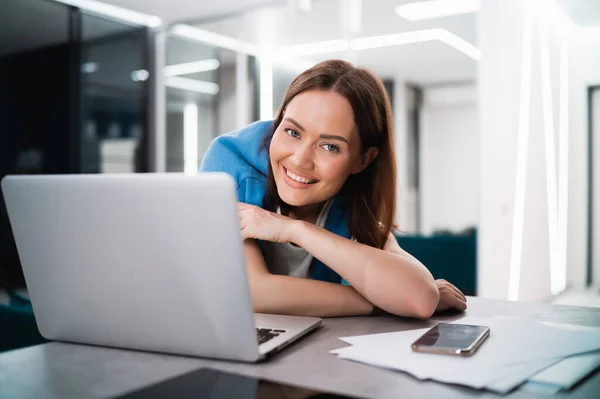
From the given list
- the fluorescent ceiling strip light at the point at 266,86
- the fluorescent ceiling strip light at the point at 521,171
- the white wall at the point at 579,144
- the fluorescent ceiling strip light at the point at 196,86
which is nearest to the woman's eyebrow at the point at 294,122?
the fluorescent ceiling strip light at the point at 521,171

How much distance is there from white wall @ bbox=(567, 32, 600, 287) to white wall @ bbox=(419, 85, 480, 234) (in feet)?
9.57

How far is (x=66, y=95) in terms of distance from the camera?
575cm

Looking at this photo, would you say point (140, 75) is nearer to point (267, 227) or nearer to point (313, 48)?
point (313, 48)

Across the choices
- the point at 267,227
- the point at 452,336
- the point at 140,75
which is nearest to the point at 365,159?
the point at 267,227

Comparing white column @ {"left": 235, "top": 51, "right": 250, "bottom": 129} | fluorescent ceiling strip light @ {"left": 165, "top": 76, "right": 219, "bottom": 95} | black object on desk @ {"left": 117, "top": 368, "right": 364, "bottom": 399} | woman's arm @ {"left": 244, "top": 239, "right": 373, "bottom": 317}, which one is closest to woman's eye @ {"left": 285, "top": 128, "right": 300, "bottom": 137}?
woman's arm @ {"left": 244, "top": 239, "right": 373, "bottom": 317}

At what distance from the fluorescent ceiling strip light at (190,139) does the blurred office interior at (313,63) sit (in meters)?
0.02

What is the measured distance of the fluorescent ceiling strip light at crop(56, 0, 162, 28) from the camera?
5704mm

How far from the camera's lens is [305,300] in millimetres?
1144

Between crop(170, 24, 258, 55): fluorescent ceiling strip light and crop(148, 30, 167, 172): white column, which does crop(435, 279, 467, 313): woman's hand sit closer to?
crop(148, 30, 167, 172): white column

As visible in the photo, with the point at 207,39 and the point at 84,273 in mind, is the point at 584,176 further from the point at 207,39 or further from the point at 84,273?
the point at 84,273

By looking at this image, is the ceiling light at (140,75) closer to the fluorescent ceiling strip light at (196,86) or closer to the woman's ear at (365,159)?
the fluorescent ceiling strip light at (196,86)

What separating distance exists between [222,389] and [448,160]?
995 cm

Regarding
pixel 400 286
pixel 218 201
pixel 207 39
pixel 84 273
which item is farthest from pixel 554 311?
pixel 207 39

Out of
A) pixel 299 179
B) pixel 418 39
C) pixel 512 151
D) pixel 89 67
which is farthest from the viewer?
pixel 418 39
